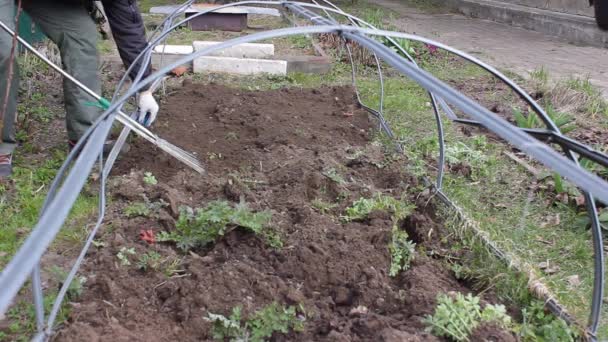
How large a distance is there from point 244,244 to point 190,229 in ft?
0.94

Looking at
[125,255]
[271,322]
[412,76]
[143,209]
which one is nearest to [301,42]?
[143,209]

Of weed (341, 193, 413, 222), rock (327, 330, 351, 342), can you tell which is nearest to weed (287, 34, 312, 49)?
weed (341, 193, 413, 222)

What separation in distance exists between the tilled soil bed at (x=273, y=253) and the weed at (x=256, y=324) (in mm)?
36

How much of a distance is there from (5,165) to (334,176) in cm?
180

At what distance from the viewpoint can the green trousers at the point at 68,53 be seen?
3281 mm

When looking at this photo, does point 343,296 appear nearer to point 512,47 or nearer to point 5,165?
point 5,165

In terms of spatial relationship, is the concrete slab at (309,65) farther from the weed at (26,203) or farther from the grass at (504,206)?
the weed at (26,203)

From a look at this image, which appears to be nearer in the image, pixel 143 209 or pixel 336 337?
pixel 336 337

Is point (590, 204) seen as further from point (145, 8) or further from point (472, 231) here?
point (145, 8)

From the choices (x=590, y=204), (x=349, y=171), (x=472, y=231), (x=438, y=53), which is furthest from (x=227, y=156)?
(x=438, y=53)

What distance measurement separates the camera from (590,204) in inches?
77.6

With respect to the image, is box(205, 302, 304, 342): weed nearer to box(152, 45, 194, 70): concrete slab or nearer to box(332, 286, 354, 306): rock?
box(332, 286, 354, 306): rock

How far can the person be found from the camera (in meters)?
3.21

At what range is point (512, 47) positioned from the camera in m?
7.76
